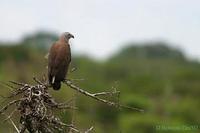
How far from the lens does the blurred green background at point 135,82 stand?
130 feet

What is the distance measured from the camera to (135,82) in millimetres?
58000

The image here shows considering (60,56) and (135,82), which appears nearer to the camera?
(60,56)

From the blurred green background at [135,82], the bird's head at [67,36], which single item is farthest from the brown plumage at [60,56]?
the blurred green background at [135,82]

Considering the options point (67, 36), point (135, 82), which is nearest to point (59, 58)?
point (67, 36)

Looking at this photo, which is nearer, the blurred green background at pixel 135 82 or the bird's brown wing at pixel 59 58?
the bird's brown wing at pixel 59 58

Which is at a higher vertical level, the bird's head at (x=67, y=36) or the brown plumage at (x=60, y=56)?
the bird's head at (x=67, y=36)

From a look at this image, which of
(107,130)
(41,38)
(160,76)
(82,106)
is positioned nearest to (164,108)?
(82,106)

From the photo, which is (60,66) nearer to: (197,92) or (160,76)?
(197,92)

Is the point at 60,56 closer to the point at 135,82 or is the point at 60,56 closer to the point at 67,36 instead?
the point at 67,36

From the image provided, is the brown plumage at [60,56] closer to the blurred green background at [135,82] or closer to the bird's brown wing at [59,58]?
the bird's brown wing at [59,58]

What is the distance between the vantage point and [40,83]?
7.00m

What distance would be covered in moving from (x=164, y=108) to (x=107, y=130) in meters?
9.88

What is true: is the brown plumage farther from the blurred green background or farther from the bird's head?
the blurred green background

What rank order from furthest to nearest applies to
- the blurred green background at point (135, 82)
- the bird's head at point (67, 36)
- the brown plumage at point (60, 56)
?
the blurred green background at point (135, 82) → the bird's head at point (67, 36) → the brown plumage at point (60, 56)
